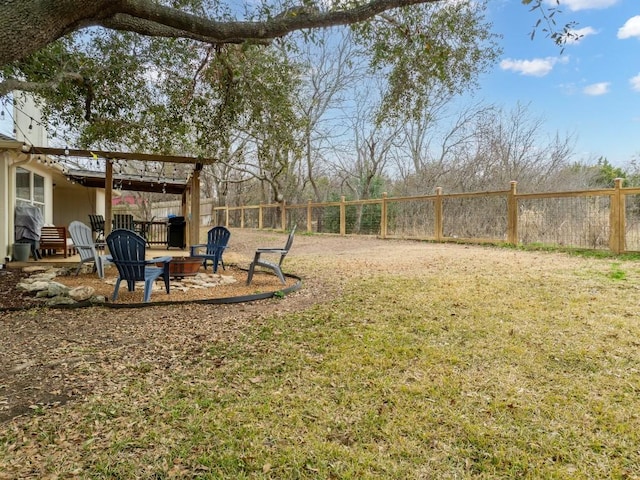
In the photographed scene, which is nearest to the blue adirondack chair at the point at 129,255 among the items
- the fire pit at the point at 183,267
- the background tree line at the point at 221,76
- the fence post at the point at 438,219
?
the fire pit at the point at 183,267

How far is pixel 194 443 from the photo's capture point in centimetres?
192

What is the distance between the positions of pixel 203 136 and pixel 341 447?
5.48m

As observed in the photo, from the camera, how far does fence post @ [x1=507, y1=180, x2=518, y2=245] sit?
995 cm

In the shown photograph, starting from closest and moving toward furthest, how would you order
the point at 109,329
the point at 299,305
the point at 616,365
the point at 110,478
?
the point at 110,478 < the point at 616,365 < the point at 109,329 < the point at 299,305

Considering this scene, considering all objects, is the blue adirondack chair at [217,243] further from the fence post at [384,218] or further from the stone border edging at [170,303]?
the fence post at [384,218]

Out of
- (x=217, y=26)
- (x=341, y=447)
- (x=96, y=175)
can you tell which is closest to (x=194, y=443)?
(x=341, y=447)

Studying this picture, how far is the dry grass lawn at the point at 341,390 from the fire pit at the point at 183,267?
1549 mm

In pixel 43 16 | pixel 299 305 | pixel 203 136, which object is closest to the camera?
pixel 43 16

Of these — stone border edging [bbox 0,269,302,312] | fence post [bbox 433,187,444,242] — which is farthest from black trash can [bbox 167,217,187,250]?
fence post [bbox 433,187,444,242]

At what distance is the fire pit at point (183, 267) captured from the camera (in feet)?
19.9

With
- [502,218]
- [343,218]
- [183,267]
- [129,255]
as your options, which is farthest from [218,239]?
[343,218]

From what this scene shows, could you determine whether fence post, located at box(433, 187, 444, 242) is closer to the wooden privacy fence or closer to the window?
the wooden privacy fence

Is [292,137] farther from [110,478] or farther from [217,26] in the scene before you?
[110,478]

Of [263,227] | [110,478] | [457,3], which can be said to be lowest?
[110,478]
